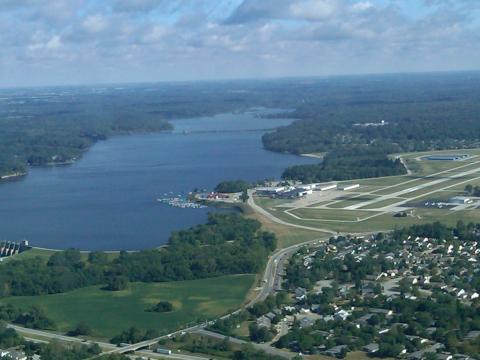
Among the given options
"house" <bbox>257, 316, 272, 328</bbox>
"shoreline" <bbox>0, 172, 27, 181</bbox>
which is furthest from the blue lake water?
"house" <bbox>257, 316, 272, 328</bbox>

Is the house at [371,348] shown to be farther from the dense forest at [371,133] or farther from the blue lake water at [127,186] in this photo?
the dense forest at [371,133]

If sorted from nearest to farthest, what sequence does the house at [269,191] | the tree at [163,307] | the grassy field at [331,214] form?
the tree at [163,307] < the grassy field at [331,214] < the house at [269,191]

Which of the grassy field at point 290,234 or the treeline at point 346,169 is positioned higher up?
the treeline at point 346,169

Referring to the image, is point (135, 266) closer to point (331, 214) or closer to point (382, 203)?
point (331, 214)

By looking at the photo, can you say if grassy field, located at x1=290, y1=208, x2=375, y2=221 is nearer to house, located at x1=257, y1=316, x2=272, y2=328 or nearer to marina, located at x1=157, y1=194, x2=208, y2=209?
marina, located at x1=157, y1=194, x2=208, y2=209

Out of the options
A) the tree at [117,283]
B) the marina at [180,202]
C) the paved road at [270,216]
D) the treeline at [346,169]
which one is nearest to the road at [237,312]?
A: the paved road at [270,216]

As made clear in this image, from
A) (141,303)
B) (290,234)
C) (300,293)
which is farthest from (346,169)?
(141,303)
